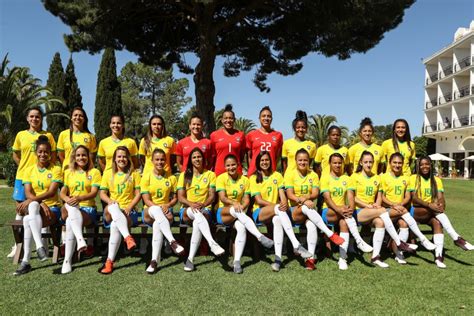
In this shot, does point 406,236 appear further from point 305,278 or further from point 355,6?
point 355,6

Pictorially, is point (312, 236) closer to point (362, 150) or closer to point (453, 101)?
point (362, 150)

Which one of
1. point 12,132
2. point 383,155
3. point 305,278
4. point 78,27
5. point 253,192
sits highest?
point 78,27

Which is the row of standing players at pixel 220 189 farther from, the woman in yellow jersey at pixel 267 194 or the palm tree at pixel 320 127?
the palm tree at pixel 320 127

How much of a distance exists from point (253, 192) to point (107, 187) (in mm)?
1936

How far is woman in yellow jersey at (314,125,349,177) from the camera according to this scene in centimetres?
556

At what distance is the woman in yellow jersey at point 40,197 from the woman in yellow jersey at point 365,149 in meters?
4.16

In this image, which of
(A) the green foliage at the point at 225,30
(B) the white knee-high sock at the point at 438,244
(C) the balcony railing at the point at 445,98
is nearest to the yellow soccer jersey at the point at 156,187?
(B) the white knee-high sock at the point at 438,244

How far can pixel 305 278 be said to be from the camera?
4469 mm

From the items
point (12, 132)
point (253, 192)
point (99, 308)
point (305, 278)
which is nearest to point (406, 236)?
point (305, 278)

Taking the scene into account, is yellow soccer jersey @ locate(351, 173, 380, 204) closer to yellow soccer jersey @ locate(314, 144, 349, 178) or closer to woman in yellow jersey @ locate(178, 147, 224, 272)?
yellow soccer jersey @ locate(314, 144, 349, 178)

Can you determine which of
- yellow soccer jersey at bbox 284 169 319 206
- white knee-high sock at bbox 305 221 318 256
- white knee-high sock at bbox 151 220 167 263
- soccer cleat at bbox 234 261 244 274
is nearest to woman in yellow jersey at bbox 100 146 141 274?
white knee-high sock at bbox 151 220 167 263

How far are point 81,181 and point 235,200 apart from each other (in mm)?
2026

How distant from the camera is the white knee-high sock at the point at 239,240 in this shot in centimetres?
484

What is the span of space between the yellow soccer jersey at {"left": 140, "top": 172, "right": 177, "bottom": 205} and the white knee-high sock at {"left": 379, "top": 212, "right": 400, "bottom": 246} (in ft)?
9.41
